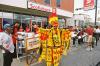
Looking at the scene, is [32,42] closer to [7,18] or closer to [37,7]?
[7,18]

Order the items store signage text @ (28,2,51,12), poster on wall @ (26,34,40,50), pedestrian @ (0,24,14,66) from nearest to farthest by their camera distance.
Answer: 1. pedestrian @ (0,24,14,66)
2. poster on wall @ (26,34,40,50)
3. store signage text @ (28,2,51,12)

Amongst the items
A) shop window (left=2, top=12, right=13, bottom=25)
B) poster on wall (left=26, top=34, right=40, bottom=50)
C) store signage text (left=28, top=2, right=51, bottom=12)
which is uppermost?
store signage text (left=28, top=2, right=51, bottom=12)

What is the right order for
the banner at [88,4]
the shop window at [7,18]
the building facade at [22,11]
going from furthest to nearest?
1. the banner at [88,4]
2. the shop window at [7,18]
3. the building facade at [22,11]

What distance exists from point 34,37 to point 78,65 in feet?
6.68

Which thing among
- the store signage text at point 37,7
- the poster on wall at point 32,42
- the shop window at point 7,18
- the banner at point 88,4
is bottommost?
the poster on wall at point 32,42

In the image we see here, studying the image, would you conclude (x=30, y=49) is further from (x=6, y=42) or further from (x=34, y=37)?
(x=6, y=42)

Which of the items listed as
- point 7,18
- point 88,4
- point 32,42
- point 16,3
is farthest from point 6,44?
point 88,4

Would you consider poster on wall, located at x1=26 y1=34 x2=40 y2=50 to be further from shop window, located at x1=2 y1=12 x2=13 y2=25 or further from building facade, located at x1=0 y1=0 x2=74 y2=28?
shop window, located at x1=2 y1=12 x2=13 y2=25

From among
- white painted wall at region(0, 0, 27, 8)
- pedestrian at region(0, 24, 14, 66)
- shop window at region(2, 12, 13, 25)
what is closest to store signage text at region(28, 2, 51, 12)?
white painted wall at region(0, 0, 27, 8)

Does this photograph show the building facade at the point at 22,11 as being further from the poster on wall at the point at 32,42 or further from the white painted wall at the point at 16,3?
the poster on wall at the point at 32,42

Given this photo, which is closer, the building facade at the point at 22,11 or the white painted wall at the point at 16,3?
the white painted wall at the point at 16,3

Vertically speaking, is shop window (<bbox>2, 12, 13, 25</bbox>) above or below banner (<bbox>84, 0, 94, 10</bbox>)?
below

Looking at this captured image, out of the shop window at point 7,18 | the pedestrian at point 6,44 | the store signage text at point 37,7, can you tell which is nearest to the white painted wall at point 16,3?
the store signage text at point 37,7

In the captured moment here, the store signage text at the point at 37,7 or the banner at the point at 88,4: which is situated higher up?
the banner at the point at 88,4
